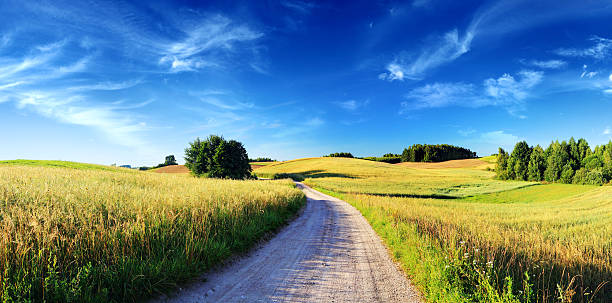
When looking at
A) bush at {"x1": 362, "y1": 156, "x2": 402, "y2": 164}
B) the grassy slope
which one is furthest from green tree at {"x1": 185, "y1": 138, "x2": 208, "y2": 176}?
bush at {"x1": 362, "y1": 156, "x2": 402, "y2": 164}

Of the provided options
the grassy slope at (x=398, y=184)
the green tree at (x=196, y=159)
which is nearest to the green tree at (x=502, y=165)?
the grassy slope at (x=398, y=184)

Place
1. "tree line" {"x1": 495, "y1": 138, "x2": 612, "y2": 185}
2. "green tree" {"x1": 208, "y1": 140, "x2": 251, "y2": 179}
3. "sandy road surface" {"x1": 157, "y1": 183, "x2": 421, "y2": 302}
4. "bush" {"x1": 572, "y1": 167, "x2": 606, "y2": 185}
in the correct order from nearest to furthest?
"sandy road surface" {"x1": 157, "y1": 183, "x2": 421, "y2": 302}
"green tree" {"x1": 208, "y1": 140, "x2": 251, "y2": 179}
"bush" {"x1": 572, "y1": 167, "x2": 606, "y2": 185}
"tree line" {"x1": 495, "y1": 138, "x2": 612, "y2": 185}

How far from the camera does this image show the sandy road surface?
4.66m

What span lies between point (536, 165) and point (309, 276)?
7841 cm

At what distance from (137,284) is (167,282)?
484 mm

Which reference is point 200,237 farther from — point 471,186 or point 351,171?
point 351,171

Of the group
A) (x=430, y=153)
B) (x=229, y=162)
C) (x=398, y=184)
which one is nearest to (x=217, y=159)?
(x=229, y=162)

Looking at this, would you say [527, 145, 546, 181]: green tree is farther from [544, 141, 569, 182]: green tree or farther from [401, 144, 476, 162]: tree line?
[401, 144, 476, 162]: tree line

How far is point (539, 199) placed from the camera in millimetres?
38531

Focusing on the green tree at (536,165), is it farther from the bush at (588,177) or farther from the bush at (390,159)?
the bush at (390,159)

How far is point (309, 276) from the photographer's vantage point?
216 inches

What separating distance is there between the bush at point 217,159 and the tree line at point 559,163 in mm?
68085

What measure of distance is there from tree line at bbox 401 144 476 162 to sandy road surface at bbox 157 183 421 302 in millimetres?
133068

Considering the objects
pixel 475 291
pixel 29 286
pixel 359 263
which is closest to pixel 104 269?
pixel 29 286
